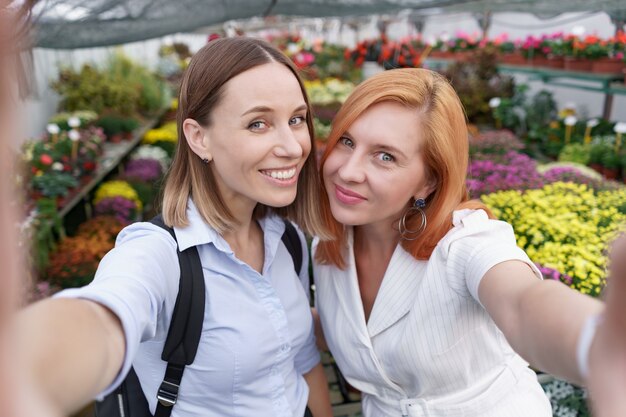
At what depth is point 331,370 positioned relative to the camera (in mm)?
2699

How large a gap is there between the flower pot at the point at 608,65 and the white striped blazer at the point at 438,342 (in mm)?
5928

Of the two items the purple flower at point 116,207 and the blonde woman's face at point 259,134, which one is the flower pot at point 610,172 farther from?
the purple flower at point 116,207

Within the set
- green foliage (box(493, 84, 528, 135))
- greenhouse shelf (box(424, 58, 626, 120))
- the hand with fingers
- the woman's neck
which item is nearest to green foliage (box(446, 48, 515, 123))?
green foliage (box(493, 84, 528, 135))

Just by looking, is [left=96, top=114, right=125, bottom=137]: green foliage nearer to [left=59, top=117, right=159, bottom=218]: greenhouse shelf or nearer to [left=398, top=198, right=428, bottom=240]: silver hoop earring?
[left=59, top=117, right=159, bottom=218]: greenhouse shelf

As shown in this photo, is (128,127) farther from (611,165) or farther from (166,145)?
(611,165)

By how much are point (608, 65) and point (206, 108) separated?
6525 millimetres

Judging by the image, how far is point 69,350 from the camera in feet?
2.26

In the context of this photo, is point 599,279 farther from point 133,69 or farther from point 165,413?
point 133,69

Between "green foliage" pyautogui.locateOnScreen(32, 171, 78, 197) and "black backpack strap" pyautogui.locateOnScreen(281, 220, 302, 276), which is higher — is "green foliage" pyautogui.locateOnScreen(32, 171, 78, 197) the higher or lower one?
the lower one

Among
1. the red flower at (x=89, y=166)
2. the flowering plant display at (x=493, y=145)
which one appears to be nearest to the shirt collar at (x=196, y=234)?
the flowering plant display at (x=493, y=145)

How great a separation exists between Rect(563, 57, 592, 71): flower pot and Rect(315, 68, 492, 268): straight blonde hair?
20.5ft

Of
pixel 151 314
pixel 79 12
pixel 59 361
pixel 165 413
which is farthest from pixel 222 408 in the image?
pixel 79 12

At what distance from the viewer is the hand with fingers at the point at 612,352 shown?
1.47 feet

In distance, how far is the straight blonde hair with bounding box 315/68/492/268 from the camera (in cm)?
143
